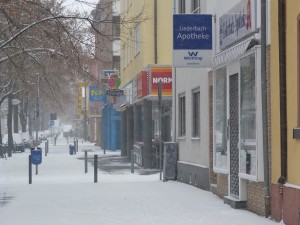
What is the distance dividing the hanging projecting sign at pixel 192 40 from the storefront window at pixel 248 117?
2.40 meters

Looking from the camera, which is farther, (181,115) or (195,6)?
(181,115)

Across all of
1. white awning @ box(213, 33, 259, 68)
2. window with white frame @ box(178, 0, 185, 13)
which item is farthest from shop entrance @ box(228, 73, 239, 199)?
window with white frame @ box(178, 0, 185, 13)

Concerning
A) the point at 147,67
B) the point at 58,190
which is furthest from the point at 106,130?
the point at 58,190

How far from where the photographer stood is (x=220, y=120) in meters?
15.0

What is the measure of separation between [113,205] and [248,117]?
3.53 meters

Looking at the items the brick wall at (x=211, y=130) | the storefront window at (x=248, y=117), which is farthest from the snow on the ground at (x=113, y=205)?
the storefront window at (x=248, y=117)

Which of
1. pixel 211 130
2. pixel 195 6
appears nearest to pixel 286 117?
pixel 211 130

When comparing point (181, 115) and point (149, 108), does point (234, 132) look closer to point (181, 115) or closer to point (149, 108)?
point (181, 115)

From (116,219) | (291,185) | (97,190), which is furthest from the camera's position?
(97,190)

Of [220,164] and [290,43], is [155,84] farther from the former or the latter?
[290,43]

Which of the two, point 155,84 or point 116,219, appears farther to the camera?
point 155,84

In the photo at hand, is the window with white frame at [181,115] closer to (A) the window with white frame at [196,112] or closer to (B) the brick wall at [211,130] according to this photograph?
(A) the window with white frame at [196,112]

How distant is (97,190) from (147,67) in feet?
33.1

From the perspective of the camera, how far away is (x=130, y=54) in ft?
114
